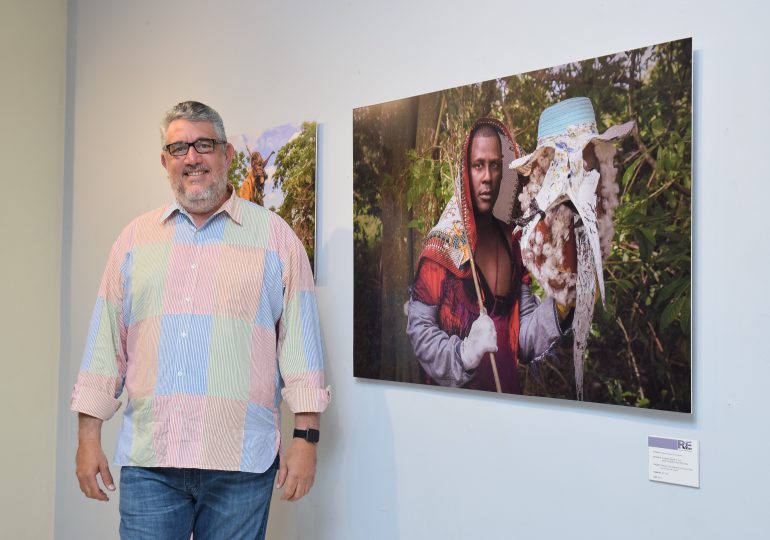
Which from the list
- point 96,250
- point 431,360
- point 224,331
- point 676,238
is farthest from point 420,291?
point 96,250

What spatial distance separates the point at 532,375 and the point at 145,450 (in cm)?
92

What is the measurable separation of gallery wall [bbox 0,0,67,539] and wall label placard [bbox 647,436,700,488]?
2320 mm

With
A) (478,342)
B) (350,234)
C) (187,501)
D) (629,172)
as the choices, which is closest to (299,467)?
(187,501)

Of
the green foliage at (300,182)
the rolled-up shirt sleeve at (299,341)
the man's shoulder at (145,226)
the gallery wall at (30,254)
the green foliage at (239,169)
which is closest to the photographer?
the rolled-up shirt sleeve at (299,341)

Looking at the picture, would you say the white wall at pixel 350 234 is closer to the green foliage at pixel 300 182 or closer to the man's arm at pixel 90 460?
the green foliage at pixel 300 182

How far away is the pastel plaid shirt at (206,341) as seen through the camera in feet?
5.34

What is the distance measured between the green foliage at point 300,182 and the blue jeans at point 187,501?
66 cm

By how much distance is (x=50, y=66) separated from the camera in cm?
277

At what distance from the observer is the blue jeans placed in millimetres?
1631

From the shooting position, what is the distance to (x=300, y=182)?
201cm

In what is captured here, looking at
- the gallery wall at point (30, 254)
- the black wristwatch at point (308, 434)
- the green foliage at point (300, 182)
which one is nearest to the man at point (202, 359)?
the black wristwatch at point (308, 434)

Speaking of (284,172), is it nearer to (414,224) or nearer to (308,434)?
(414,224)

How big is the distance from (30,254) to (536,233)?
6.85 ft

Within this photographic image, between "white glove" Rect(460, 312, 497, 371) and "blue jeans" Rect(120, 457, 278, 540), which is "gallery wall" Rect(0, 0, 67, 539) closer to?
"blue jeans" Rect(120, 457, 278, 540)
